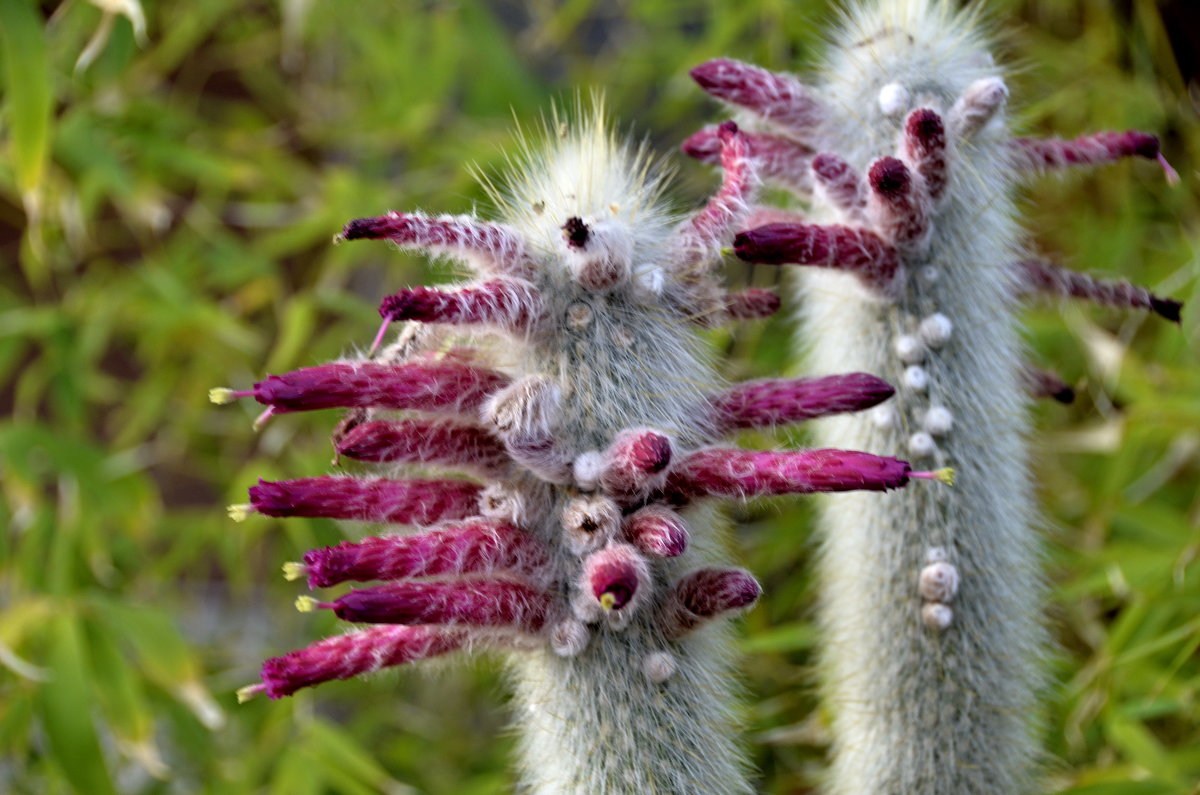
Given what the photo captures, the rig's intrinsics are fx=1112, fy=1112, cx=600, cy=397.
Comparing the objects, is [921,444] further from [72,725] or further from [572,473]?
[72,725]

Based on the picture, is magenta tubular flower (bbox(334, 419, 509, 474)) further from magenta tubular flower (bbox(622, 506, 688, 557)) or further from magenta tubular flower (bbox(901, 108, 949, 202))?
magenta tubular flower (bbox(901, 108, 949, 202))

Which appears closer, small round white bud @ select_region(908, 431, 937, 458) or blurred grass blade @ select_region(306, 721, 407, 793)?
small round white bud @ select_region(908, 431, 937, 458)

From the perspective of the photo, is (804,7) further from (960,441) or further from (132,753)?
(132,753)

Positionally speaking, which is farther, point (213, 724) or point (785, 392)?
point (213, 724)

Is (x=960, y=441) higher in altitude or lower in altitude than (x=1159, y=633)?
higher

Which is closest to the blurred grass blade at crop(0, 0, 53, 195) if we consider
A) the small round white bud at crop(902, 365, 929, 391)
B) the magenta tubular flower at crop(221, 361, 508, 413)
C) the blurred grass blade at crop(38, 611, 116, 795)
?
the blurred grass blade at crop(38, 611, 116, 795)

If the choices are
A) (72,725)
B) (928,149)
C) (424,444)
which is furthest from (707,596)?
(72,725)

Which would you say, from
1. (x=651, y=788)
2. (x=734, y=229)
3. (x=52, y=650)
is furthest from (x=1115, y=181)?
(x=52, y=650)

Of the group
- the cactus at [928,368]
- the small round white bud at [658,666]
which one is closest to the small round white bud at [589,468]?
the small round white bud at [658,666]

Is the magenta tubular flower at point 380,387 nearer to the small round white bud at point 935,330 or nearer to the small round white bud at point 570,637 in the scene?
the small round white bud at point 570,637
